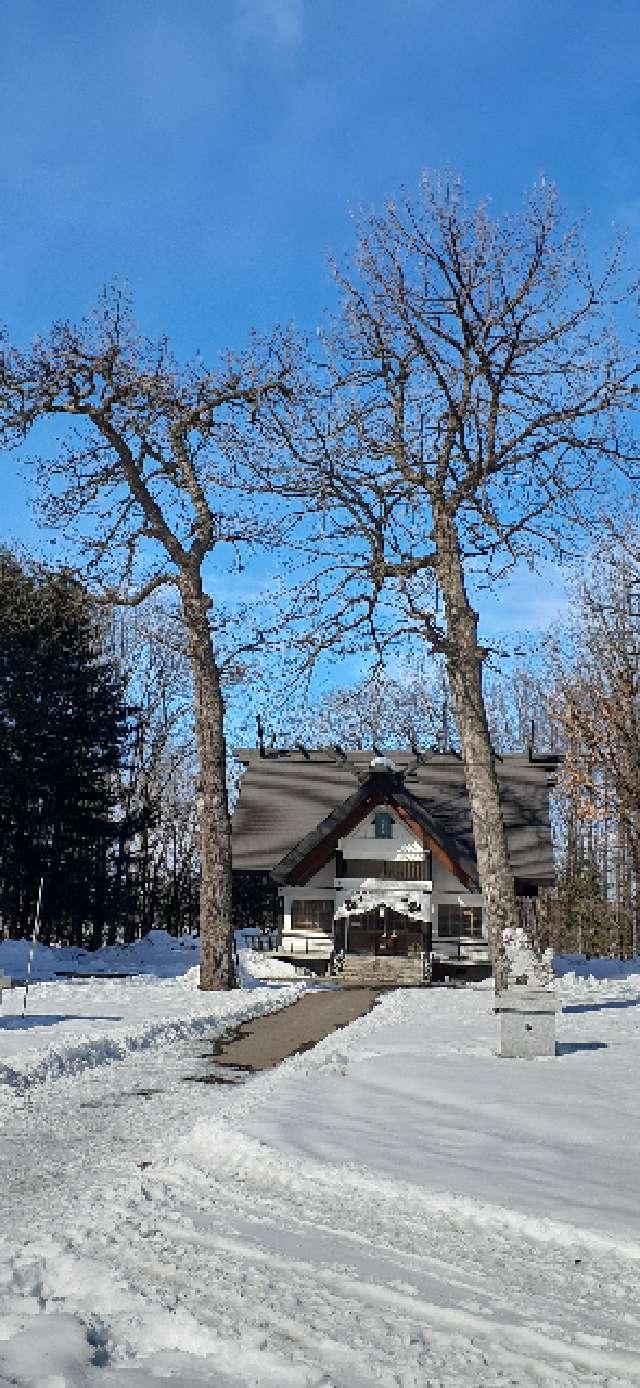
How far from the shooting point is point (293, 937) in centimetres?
3102

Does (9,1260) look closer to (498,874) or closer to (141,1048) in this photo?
(141,1048)

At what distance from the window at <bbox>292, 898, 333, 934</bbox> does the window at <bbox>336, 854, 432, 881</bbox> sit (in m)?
1.13

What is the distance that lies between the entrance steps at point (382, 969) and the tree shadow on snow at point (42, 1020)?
15346mm

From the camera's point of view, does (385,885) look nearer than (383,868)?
Yes

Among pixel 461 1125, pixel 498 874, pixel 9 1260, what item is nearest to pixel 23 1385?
pixel 9 1260

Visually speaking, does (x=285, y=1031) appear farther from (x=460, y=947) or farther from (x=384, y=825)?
(x=384, y=825)

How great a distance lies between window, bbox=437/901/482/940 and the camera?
30.7 metres

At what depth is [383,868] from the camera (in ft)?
103

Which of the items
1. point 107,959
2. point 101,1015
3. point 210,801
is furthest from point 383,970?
point 101,1015

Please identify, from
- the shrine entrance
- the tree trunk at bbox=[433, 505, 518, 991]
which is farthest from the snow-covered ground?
the shrine entrance

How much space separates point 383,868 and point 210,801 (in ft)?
45.2

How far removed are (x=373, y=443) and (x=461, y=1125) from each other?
1130 centimetres

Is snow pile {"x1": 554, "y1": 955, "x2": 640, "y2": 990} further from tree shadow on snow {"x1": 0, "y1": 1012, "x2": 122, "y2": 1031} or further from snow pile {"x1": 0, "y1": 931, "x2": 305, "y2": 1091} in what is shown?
tree shadow on snow {"x1": 0, "y1": 1012, "x2": 122, "y2": 1031}

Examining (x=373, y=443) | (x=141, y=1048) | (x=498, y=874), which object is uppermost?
(x=373, y=443)
